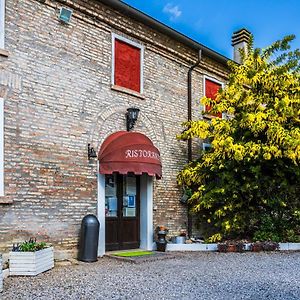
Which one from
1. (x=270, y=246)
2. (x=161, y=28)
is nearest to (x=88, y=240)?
(x=270, y=246)

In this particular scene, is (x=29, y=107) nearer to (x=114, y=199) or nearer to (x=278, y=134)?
(x=114, y=199)

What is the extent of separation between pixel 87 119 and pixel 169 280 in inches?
198

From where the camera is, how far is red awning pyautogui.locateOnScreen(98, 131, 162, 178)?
11492 millimetres

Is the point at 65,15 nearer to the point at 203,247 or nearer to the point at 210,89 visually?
the point at 210,89

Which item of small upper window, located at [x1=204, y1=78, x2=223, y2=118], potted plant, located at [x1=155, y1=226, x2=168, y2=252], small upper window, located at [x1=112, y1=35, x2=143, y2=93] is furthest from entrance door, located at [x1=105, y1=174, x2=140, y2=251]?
small upper window, located at [x1=204, y1=78, x2=223, y2=118]

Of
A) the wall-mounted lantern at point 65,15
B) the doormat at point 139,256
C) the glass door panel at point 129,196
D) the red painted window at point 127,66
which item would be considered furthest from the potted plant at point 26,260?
the wall-mounted lantern at point 65,15

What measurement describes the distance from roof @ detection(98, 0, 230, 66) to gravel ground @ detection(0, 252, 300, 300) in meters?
7.05

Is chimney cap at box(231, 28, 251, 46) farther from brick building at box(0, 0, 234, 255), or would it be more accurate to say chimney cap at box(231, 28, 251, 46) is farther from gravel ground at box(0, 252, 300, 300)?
gravel ground at box(0, 252, 300, 300)

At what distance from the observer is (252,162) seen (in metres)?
13.7

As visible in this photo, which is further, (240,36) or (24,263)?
(240,36)

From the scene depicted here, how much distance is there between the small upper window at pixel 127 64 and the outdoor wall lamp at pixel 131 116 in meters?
0.77

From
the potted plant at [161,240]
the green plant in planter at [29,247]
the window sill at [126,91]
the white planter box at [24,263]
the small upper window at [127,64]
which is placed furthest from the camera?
the potted plant at [161,240]

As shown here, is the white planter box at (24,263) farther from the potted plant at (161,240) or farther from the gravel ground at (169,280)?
the potted plant at (161,240)

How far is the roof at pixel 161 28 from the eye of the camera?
12234 millimetres
